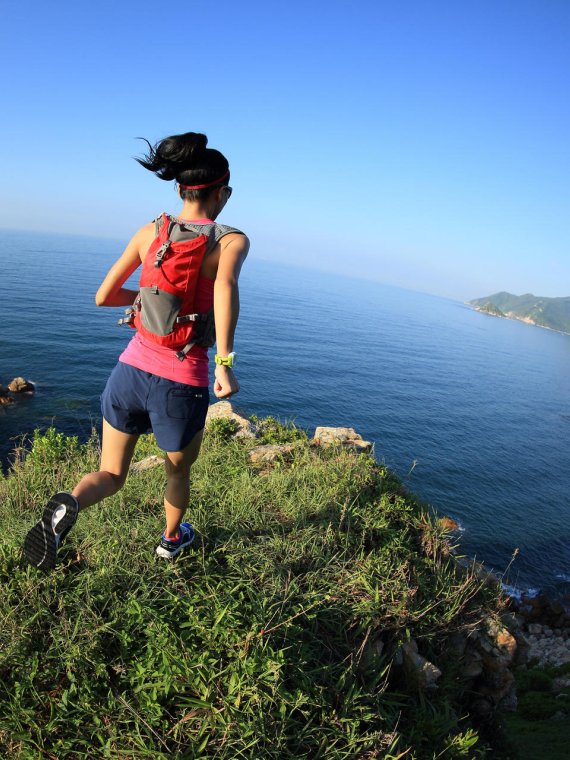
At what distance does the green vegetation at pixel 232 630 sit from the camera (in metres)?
2.63

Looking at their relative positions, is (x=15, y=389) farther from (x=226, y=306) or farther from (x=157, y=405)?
(x=226, y=306)

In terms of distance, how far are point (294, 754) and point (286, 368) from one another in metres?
41.3

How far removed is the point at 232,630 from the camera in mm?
3107

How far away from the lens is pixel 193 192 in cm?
282

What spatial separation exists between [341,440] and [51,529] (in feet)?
18.6

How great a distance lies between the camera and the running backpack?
2678mm

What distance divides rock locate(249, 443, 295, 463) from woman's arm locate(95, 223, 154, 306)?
13.0 ft

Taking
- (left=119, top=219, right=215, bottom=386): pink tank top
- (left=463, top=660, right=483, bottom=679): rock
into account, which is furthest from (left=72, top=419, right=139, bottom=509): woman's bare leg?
(left=463, top=660, right=483, bottom=679): rock

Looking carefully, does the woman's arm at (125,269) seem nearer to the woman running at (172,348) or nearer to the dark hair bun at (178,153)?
the woman running at (172,348)

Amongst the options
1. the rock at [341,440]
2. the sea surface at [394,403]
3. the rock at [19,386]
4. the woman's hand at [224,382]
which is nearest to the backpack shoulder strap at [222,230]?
the woman's hand at [224,382]

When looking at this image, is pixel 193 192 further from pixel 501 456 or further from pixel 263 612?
pixel 501 456

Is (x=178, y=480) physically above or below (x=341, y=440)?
above

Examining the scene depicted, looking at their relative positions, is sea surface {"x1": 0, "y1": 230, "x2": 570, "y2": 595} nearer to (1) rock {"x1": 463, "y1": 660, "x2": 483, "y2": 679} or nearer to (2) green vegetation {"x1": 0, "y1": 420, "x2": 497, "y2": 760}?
(1) rock {"x1": 463, "y1": 660, "x2": 483, "y2": 679}

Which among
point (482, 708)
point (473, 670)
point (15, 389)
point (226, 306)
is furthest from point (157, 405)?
point (15, 389)
